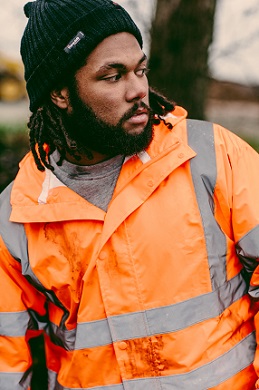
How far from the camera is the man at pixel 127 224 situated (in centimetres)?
252

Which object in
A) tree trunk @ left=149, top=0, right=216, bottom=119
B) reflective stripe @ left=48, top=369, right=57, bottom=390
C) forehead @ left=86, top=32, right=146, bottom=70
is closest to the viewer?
forehead @ left=86, top=32, right=146, bottom=70

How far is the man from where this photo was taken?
2.52m

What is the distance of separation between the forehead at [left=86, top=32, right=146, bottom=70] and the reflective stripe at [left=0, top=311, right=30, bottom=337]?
1220mm

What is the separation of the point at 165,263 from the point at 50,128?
883 mm

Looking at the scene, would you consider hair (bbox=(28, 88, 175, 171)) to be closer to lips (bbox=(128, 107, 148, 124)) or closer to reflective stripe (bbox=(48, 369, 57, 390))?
lips (bbox=(128, 107, 148, 124))

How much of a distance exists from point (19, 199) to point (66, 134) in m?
0.37

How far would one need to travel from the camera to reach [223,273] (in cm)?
258

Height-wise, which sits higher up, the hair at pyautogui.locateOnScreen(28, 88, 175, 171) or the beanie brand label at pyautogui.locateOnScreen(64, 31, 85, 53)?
the beanie brand label at pyautogui.locateOnScreen(64, 31, 85, 53)

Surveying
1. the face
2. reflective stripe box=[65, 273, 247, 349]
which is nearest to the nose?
the face

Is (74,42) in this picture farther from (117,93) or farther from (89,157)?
(89,157)

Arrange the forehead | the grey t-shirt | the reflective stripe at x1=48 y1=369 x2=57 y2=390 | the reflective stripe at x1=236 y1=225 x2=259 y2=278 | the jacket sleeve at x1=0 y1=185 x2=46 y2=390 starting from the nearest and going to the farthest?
the reflective stripe at x1=236 y1=225 x2=259 y2=278, the forehead, the grey t-shirt, the jacket sleeve at x1=0 y1=185 x2=46 y2=390, the reflective stripe at x1=48 y1=369 x2=57 y2=390

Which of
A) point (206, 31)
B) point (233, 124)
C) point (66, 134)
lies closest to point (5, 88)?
point (233, 124)

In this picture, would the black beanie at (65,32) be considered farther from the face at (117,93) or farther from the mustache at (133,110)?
the mustache at (133,110)

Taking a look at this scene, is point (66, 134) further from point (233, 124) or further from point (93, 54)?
point (233, 124)
